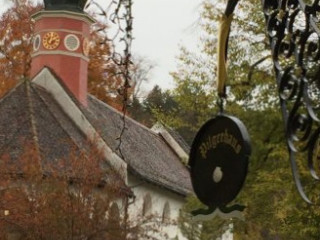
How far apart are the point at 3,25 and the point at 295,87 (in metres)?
31.5

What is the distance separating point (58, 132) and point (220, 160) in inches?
968

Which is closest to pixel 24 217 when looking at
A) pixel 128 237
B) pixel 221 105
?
pixel 128 237

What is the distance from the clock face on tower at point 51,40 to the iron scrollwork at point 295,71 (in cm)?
2605

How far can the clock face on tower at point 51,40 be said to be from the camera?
30.3m

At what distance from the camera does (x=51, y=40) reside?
3061 centimetres

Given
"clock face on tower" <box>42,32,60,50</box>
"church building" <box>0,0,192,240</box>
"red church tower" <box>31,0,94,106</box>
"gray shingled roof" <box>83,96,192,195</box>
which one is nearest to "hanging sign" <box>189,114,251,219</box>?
"church building" <box>0,0,192,240</box>

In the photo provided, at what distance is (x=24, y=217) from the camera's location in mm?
19312

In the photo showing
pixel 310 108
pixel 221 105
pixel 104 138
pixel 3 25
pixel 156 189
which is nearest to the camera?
pixel 310 108

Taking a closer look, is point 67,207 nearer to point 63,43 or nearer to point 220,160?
point 63,43

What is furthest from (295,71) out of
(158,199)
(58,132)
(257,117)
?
(158,199)

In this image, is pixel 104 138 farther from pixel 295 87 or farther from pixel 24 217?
pixel 295 87

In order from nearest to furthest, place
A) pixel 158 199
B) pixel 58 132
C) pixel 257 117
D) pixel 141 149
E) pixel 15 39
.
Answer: pixel 257 117
pixel 58 132
pixel 158 199
pixel 141 149
pixel 15 39

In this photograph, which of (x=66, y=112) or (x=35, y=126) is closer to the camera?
(x=35, y=126)

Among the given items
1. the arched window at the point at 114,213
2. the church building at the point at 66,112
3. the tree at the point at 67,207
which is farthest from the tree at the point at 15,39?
the arched window at the point at 114,213
